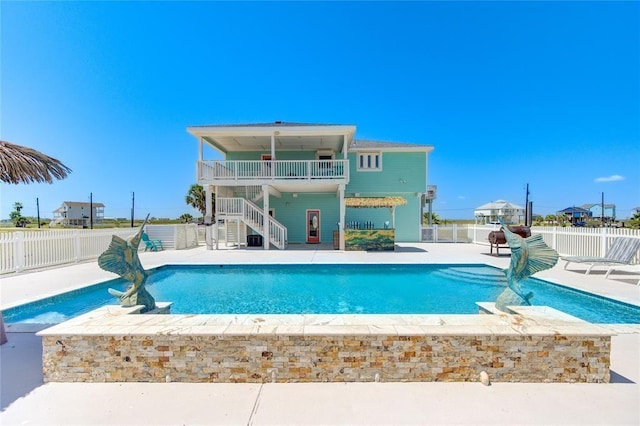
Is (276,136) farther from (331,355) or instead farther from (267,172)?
(331,355)

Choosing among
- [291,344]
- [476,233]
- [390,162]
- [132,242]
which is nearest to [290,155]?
[390,162]

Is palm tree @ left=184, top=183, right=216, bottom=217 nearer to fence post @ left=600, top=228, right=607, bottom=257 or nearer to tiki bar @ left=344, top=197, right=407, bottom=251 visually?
tiki bar @ left=344, top=197, right=407, bottom=251

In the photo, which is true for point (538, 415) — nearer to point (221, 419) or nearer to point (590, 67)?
point (221, 419)

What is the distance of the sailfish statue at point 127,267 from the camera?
12.1 feet

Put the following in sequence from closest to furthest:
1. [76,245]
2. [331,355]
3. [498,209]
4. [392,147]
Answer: [331,355] → [76,245] → [392,147] → [498,209]

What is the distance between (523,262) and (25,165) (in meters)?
6.75

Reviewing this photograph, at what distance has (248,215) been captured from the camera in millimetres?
13609

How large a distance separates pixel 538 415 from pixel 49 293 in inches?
333

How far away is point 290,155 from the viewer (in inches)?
651

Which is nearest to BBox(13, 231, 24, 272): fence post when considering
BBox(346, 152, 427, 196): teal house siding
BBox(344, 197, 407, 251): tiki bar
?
BBox(344, 197, 407, 251): tiki bar

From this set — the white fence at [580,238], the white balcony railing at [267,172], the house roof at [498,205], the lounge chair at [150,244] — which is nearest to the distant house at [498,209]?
the house roof at [498,205]

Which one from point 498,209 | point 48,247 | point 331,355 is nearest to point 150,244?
point 48,247

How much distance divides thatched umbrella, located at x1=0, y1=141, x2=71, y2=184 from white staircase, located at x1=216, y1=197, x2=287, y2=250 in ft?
30.7

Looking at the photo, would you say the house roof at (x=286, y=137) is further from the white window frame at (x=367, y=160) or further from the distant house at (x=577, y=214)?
the distant house at (x=577, y=214)
